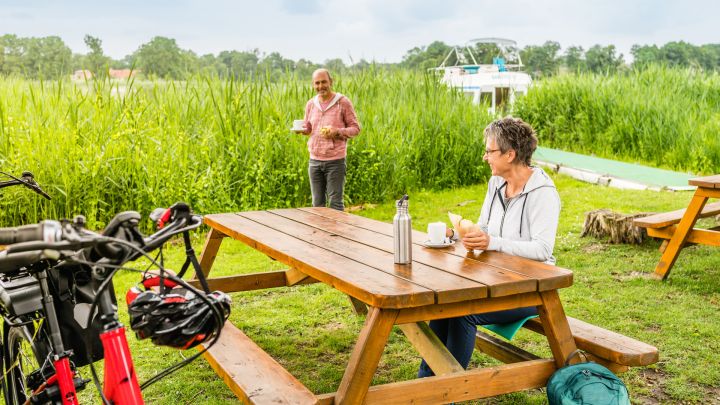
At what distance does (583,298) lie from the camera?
5.03 metres

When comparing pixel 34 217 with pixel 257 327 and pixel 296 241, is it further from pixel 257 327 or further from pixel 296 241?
pixel 296 241

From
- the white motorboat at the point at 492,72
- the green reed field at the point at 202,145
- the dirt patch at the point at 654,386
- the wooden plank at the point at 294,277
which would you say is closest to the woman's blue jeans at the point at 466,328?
the dirt patch at the point at 654,386

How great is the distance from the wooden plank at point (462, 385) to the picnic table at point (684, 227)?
119 inches

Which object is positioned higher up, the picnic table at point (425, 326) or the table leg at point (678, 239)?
the picnic table at point (425, 326)

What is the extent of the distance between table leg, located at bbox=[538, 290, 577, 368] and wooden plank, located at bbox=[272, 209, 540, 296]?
4.8 inches

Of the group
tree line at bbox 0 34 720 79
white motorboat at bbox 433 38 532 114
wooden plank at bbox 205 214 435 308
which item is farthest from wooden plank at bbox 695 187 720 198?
white motorboat at bbox 433 38 532 114

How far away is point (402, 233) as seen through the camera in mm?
2855

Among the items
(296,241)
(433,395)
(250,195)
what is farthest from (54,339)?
(250,195)

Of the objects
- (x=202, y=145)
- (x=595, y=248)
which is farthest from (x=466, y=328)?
(x=202, y=145)

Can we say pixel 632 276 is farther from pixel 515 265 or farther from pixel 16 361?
pixel 16 361

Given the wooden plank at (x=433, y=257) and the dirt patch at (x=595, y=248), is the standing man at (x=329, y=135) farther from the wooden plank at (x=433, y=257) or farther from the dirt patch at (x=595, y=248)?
the wooden plank at (x=433, y=257)

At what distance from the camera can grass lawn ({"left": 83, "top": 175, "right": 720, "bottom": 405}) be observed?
144 inches

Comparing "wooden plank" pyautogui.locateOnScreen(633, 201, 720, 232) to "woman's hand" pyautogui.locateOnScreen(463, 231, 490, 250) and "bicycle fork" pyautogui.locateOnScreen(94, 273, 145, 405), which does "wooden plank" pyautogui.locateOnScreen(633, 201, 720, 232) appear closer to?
"woman's hand" pyautogui.locateOnScreen(463, 231, 490, 250)

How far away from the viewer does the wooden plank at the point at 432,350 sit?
2.81 metres
